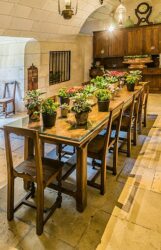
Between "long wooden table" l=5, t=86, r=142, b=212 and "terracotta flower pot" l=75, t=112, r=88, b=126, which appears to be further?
"terracotta flower pot" l=75, t=112, r=88, b=126

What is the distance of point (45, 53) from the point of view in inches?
235

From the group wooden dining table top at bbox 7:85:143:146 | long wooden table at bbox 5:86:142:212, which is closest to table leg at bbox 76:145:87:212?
long wooden table at bbox 5:86:142:212

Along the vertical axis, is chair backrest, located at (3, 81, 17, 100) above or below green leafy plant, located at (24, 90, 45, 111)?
above

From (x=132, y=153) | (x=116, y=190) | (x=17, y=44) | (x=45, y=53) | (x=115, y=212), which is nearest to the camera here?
(x=115, y=212)

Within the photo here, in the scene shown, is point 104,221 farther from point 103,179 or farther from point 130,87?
point 130,87

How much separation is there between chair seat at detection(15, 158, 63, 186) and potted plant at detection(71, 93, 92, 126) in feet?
1.53

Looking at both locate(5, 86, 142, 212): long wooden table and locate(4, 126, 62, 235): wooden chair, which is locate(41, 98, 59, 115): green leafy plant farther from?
locate(4, 126, 62, 235): wooden chair

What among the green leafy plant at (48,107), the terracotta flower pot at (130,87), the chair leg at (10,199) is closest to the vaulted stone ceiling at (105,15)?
the terracotta flower pot at (130,87)

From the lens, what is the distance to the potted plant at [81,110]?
2.12m

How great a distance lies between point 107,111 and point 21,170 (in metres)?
1.21

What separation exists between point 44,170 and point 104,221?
71 cm

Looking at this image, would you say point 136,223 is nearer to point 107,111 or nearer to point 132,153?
point 107,111

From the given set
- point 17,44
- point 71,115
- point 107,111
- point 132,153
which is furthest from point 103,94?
point 17,44

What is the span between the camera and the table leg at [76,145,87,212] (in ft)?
6.51
